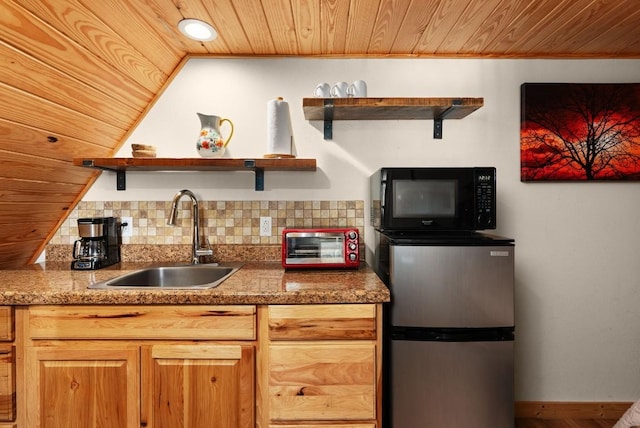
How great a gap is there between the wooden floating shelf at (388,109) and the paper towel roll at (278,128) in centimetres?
12

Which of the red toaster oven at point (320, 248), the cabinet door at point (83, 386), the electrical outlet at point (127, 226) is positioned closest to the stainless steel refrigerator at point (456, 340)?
the red toaster oven at point (320, 248)

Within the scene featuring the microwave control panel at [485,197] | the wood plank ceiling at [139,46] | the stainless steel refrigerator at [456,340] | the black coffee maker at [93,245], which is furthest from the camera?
the black coffee maker at [93,245]

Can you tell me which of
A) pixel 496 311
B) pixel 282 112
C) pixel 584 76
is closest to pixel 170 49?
pixel 282 112

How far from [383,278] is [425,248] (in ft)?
0.95

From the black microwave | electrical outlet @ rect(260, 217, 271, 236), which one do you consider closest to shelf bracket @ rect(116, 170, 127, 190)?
electrical outlet @ rect(260, 217, 271, 236)

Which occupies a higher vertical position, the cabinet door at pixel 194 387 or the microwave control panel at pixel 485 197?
the microwave control panel at pixel 485 197

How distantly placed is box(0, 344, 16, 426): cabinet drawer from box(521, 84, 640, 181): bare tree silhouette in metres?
2.59

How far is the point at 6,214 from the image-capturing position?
1644 mm

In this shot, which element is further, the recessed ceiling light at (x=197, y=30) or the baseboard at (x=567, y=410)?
the baseboard at (x=567, y=410)

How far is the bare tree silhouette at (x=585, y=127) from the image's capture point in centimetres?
193

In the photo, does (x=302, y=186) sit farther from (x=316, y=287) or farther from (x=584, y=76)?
(x=584, y=76)

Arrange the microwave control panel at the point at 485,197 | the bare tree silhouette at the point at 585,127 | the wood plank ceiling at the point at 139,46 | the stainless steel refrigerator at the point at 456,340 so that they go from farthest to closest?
the bare tree silhouette at the point at 585,127 < the microwave control panel at the point at 485,197 < the stainless steel refrigerator at the point at 456,340 < the wood plank ceiling at the point at 139,46

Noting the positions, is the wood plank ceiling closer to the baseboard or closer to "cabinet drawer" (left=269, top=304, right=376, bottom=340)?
"cabinet drawer" (left=269, top=304, right=376, bottom=340)

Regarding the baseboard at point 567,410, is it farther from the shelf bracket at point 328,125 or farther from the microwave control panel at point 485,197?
the shelf bracket at point 328,125
